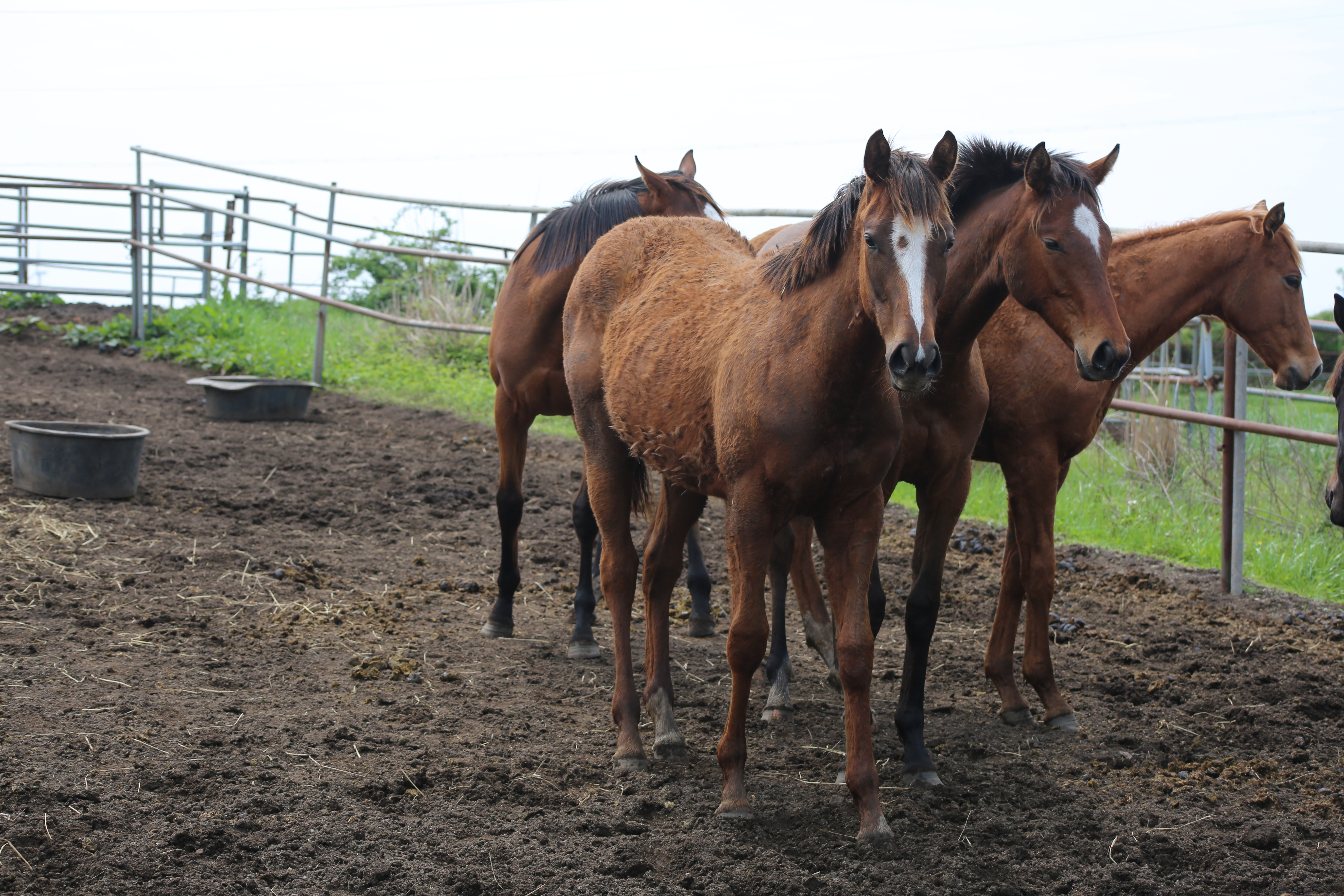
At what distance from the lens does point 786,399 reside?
2.73m

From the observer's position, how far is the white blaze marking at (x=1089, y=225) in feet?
10.0

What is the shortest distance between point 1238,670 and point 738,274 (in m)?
2.80

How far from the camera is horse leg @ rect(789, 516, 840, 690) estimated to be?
4262 mm

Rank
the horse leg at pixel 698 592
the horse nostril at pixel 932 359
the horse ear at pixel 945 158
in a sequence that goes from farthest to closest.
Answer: the horse leg at pixel 698 592
the horse ear at pixel 945 158
the horse nostril at pixel 932 359

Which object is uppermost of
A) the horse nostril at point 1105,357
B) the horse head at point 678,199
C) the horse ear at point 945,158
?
the horse head at point 678,199

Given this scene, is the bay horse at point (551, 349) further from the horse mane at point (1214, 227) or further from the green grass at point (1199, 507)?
the green grass at point (1199, 507)

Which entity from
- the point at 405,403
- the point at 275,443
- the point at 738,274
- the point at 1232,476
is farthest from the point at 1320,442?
the point at 405,403

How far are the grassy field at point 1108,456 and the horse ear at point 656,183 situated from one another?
12.2 feet

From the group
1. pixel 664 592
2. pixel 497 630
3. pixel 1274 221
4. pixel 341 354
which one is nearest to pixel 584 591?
pixel 497 630

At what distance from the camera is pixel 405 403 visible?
10.0 m

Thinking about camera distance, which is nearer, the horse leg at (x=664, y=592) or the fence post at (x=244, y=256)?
the horse leg at (x=664, y=592)

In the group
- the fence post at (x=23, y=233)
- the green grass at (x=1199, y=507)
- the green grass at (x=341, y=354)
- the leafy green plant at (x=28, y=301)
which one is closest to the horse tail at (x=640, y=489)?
the green grass at (x=1199, y=507)

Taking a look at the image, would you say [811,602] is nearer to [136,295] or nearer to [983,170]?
[983,170]

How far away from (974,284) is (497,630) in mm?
2613
